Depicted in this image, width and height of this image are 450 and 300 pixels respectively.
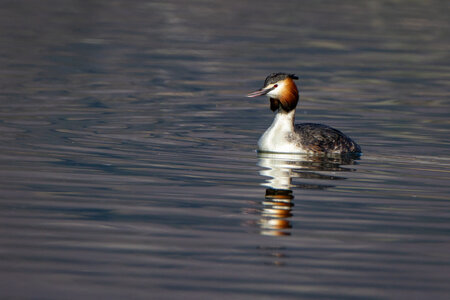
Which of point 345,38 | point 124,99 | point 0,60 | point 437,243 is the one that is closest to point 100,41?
point 0,60

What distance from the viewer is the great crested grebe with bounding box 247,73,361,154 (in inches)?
557

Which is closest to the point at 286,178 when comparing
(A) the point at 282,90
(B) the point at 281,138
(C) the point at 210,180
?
(C) the point at 210,180

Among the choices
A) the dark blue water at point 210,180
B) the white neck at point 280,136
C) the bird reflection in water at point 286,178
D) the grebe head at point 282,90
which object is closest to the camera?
the dark blue water at point 210,180

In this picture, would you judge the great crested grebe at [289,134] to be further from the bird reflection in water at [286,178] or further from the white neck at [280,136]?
the bird reflection in water at [286,178]

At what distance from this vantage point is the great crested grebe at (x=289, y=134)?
46.4 ft

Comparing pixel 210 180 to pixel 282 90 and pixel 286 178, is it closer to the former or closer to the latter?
pixel 286 178

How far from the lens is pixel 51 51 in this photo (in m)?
28.5

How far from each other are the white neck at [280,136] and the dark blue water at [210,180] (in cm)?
→ 29

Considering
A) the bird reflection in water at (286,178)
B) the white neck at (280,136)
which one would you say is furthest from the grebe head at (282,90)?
the bird reflection in water at (286,178)

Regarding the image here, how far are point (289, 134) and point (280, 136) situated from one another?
14 centimetres

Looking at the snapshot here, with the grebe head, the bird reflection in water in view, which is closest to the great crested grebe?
the grebe head

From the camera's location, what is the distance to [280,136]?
1416cm

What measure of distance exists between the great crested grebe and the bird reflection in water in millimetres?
135

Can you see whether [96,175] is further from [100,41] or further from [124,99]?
[100,41]
